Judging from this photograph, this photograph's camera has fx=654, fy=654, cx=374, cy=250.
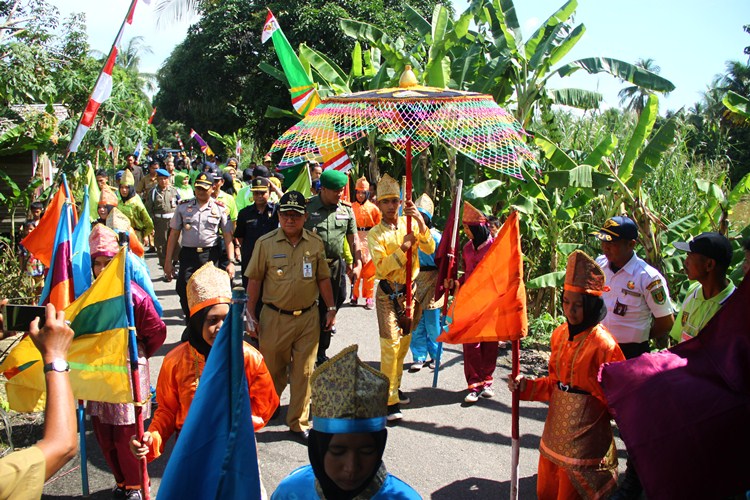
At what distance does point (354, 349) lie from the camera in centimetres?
258

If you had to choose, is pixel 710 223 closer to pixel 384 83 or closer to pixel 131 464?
pixel 131 464

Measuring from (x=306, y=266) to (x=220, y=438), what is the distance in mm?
3086

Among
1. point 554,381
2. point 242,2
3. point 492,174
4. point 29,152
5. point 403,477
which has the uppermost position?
point 242,2

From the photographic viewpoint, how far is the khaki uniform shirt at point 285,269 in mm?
5445

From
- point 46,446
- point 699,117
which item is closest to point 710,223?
point 46,446

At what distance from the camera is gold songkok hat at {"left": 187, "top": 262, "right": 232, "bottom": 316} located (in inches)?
143

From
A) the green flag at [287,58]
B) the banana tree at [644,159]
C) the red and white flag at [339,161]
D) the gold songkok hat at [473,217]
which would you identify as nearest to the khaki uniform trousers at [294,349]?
the gold songkok hat at [473,217]

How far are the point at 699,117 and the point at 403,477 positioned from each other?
34.2 meters

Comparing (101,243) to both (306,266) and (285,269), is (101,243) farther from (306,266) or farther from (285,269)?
(306,266)

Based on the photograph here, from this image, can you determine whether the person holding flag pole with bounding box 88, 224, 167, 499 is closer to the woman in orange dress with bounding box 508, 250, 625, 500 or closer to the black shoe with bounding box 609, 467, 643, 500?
the woman in orange dress with bounding box 508, 250, 625, 500

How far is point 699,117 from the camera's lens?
3369 centimetres

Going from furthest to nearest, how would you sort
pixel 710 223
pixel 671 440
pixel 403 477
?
pixel 710 223 → pixel 403 477 → pixel 671 440

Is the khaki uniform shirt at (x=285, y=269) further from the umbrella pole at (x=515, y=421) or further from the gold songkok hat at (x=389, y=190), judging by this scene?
the umbrella pole at (x=515, y=421)

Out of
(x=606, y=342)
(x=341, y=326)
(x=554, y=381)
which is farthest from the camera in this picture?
(x=341, y=326)
